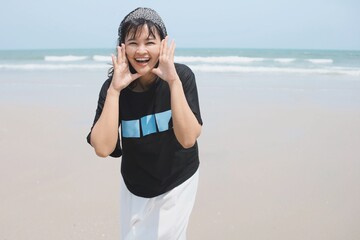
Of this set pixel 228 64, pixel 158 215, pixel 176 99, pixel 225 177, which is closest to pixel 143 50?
pixel 176 99

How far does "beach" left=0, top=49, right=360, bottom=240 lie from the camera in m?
3.14

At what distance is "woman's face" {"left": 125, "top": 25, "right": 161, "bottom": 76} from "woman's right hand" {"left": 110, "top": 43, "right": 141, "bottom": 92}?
0.02 meters

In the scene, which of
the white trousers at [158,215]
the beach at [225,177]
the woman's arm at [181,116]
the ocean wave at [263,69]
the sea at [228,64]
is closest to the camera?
the woman's arm at [181,116]

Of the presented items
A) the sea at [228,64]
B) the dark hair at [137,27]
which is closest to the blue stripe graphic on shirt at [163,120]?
the dark hair at [137,27]

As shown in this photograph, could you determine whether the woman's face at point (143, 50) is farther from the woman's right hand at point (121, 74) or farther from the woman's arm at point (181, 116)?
the woman's arm at point (181, 116)

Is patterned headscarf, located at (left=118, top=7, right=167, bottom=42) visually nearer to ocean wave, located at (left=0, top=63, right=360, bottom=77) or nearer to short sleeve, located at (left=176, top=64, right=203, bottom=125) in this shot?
short sleeve, located at (left=176, top=64, right=203, bottom=125)

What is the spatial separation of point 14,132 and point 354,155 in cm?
500

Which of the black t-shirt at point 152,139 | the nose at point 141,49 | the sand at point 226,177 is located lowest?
the sand at point 226,177

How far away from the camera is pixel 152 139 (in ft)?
5.47

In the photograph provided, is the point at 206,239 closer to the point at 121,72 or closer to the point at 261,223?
the point at 261,223

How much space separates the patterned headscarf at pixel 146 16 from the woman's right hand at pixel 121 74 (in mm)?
108

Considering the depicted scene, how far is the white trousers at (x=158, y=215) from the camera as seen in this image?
175 centimetres

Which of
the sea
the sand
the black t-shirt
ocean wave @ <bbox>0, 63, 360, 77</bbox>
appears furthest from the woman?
ocean wave @ <bbox>0, 63, 360, 77</bbox>

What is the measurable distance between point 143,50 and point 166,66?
4.9 inches
